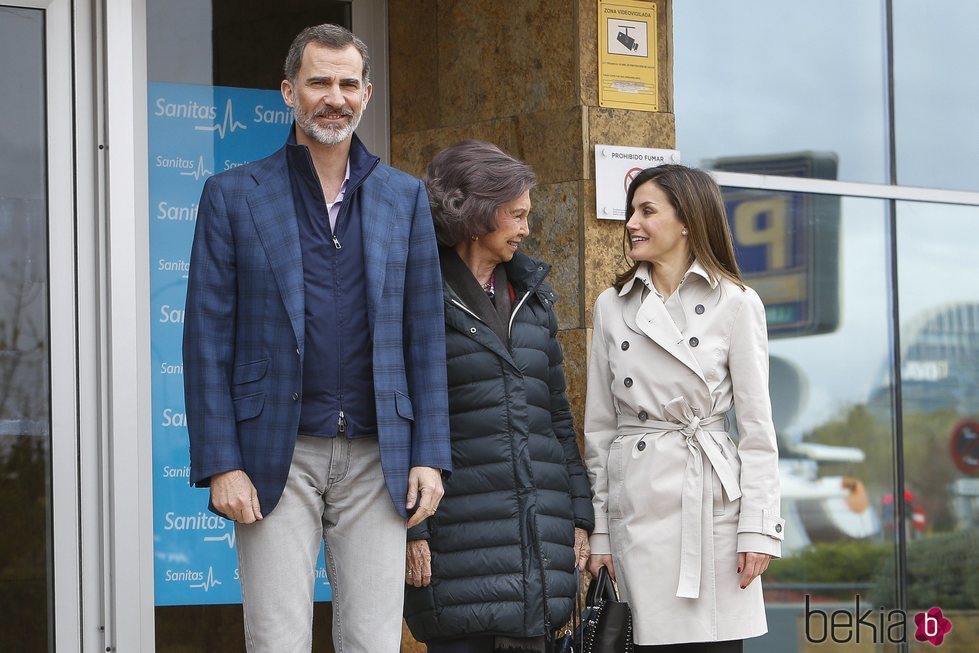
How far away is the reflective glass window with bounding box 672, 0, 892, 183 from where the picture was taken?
6543mm

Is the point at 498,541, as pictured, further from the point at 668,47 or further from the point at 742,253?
the point at 742,253

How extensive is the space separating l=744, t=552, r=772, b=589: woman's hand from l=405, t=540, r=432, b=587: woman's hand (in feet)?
2.93

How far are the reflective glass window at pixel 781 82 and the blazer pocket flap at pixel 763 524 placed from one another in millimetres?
2777

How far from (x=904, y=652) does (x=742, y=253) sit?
7.12 feet

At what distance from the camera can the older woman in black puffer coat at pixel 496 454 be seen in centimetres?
394

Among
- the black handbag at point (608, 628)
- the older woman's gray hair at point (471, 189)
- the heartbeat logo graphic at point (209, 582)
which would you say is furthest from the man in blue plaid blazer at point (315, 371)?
the heartbeat logo graphic at point (209, 582)

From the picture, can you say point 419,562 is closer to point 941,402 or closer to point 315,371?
point 315,371

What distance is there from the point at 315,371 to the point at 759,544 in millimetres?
1373

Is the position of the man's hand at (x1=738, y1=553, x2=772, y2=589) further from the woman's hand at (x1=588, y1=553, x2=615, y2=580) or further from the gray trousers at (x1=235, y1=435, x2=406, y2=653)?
the gray trousers at (x1=235, y1=435, x2=406, y2=653)

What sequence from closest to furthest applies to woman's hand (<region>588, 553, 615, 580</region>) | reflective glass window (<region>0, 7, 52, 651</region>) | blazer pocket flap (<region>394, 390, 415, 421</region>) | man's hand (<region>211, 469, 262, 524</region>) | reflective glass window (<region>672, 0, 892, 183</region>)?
man's hand (<region>211, 469, 262, 524</region>)
blazer pocket flap (<region>394, 390, 415, 421</region>)
woman's hand (<region>588, 553, 615, 580</region>)
reflective glass window (<region>0, 7, 52, 651</region>)
reflective glass window (<region>672, 0, 892, 183</region>)

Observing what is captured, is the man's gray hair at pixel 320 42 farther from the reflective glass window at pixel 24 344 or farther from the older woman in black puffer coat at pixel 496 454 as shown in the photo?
the reflective glass window at pixel 24 344

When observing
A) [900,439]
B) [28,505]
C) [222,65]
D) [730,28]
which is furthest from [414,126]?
[900,439]

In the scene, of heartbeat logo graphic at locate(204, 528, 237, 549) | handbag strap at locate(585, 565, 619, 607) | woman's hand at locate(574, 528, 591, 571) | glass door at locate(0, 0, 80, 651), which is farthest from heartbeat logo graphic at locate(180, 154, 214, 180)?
A: handbag strap at locate(585, 565, 619, 607)

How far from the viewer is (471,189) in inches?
166
